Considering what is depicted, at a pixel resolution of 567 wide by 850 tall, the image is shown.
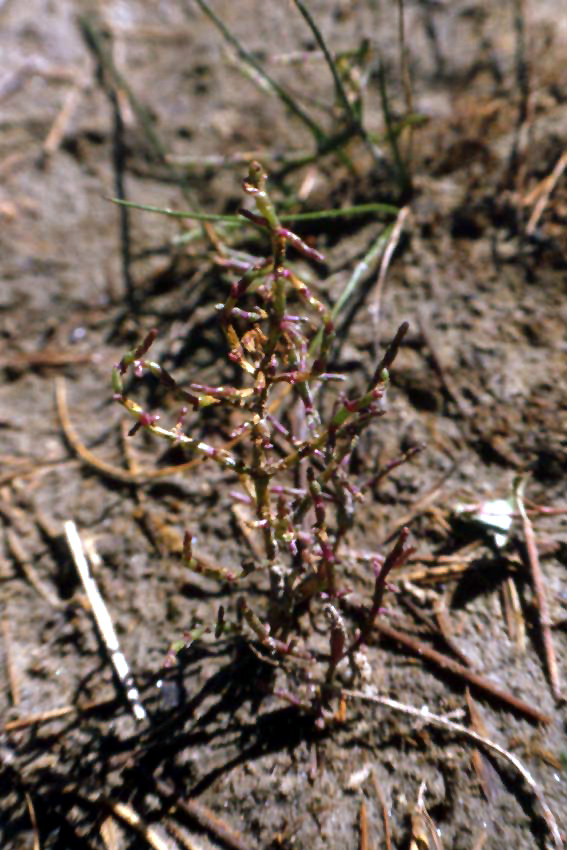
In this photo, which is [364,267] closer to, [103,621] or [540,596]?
[540,596]

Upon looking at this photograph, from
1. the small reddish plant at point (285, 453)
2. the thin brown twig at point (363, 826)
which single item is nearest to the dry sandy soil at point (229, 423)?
the thin brown twig at point (363, 826)

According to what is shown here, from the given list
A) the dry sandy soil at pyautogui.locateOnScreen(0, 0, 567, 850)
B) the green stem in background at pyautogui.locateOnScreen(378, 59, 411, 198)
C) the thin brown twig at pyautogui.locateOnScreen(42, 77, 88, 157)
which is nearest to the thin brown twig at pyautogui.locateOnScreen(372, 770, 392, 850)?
the dry sandy soil at pyautogui.locateOnScreen(0, 0, 567, 850)

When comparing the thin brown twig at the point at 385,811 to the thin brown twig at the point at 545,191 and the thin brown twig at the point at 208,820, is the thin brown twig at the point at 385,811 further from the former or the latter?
the thin brown twig at the point at 545,191

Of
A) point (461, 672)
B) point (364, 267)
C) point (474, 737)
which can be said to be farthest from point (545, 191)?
point (474, 737)

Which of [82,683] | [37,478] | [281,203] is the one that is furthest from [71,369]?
[82,683]

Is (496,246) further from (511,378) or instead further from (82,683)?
(82,683)

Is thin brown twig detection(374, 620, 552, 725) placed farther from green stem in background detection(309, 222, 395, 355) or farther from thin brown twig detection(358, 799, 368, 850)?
green stem in background detection(309, 222, 395, 355)
